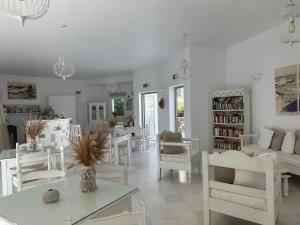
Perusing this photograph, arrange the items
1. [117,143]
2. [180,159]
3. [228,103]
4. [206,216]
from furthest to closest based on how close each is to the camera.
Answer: [228,103] → [117,143] → [180,159] → [206,216]

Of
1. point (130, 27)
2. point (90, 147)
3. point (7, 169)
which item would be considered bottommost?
point (7, 169)

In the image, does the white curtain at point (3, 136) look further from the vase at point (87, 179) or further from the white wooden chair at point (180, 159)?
the vase at point (87, 179)

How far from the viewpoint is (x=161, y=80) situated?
8.02 meters

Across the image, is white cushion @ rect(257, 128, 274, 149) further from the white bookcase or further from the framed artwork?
the white bookcase

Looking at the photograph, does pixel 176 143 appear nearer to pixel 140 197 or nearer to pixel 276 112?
pixel 140 197

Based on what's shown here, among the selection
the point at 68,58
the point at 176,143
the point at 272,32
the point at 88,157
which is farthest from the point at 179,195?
the point at 68,58

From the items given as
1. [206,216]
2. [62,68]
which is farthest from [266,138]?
[62,68]

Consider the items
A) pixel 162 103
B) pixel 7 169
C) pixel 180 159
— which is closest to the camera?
pixel 7 169

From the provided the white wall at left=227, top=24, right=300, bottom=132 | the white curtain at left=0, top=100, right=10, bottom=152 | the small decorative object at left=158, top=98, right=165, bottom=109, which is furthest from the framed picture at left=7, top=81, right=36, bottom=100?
the white wall at left=227, top=24, right=300, bottom=132

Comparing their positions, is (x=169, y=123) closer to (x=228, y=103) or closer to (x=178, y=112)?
(x=178, y=112)

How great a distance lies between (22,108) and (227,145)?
7.53 meters

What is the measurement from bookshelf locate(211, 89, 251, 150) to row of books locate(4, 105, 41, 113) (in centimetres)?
692

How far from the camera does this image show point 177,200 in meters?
3.39

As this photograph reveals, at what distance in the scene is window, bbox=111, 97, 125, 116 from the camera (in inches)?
431
